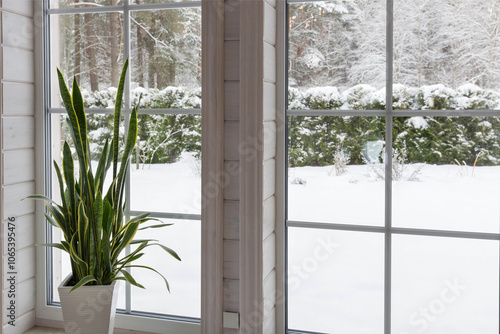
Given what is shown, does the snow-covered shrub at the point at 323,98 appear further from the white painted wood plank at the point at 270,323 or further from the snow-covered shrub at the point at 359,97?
the white painted wood plank at the point at 270,323

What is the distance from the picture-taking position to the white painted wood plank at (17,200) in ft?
7.41

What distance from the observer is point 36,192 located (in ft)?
7.95

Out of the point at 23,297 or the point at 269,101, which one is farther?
the point at 23,297

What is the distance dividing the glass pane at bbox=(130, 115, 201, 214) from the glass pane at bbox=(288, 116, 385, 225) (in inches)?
16.5

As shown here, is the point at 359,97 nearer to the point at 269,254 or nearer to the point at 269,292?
the point at 269,254

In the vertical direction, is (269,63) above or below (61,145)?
above

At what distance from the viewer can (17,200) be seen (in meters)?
2.32

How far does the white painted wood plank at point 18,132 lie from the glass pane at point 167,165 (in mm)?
499

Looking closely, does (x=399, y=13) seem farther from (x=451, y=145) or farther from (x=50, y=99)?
(x=50, y=99)

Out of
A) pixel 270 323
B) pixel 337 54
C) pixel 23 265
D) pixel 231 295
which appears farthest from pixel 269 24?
pixel 23 265

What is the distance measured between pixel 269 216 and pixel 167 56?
0.82 metres

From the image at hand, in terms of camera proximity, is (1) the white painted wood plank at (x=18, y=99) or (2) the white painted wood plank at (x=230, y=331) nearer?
(2) the white painted wood plank at (x=230, y=331)

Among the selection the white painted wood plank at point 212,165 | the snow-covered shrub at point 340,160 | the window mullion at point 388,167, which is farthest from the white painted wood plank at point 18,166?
the window mullion at point 388,167

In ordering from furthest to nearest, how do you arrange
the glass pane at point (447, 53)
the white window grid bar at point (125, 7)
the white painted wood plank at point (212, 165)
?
1. the white window grid bar at point (125, 7)
2. the white painted wood plank at point (212, 165)
3. the glass pane at point (447, 53)
